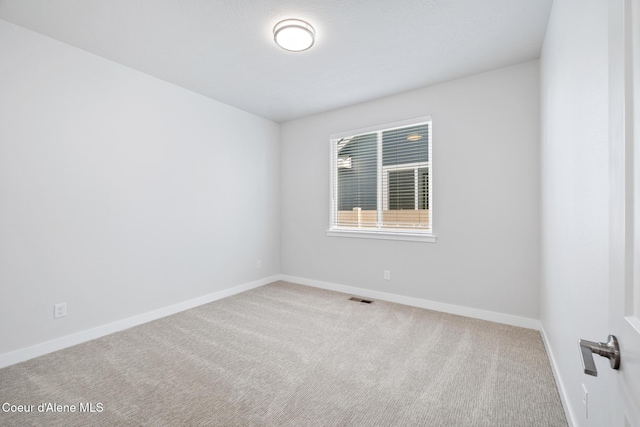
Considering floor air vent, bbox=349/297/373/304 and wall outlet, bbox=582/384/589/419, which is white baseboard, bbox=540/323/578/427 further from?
floor air vent, bbox=349/297/373/304

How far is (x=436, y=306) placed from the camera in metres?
3.43

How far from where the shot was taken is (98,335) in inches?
109

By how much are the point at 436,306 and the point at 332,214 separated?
1901 mm

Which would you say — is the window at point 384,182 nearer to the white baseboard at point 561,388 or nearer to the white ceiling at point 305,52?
the white ceiling at point 305,52

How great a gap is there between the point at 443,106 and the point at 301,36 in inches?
75.1

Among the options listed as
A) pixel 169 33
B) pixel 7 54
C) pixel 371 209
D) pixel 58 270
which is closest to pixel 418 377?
pixel 371 209

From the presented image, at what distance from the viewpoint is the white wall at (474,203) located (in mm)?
2912

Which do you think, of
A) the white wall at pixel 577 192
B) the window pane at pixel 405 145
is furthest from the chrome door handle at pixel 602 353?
the window pane at pixel 405 145

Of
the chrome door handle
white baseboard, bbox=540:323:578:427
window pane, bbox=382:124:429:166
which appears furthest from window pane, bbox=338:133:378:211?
the chrome door handle

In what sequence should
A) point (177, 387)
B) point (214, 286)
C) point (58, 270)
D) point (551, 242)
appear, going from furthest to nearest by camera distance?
point (214, 286), point (58, 270), point (551, 242), point (177, 387)

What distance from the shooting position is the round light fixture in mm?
2295

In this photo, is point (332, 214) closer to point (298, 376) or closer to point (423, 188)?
point (423, 188)

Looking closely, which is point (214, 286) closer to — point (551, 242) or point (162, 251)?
point (162, 251)

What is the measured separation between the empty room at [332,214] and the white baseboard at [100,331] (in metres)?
0.02
